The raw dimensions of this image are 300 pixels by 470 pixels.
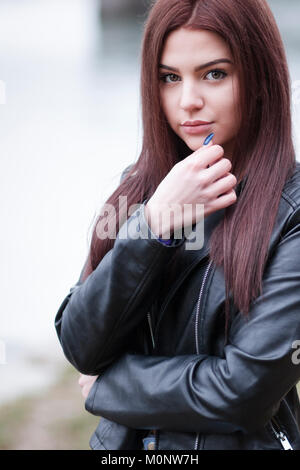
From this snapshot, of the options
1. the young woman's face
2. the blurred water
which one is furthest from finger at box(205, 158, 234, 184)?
the blurred water

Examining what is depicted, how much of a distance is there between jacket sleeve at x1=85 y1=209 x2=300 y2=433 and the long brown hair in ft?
0.16

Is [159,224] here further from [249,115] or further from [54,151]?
[54,151]

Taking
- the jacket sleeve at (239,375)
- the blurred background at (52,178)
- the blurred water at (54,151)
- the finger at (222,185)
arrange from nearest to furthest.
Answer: the jacket sleeve at (239,375) < the finger at (222,185) < the blurred background at (52,178) < the blurred water at (54,151)

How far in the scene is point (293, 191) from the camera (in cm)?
160

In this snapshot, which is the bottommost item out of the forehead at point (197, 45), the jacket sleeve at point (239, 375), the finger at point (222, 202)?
the jacket sleeve at point (239, 375)

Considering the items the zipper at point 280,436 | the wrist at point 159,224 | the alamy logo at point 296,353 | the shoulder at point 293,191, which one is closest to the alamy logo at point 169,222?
the wrist at point 159,224

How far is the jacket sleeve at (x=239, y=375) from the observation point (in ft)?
4.82

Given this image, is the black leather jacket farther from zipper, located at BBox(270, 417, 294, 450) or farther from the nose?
the nose

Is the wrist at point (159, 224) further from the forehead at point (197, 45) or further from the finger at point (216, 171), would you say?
the forehead at point (197, 45)

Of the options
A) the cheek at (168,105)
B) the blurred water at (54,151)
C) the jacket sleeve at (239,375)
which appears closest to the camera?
the jacket sleeve at (239,375)

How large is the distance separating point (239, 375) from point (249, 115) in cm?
64

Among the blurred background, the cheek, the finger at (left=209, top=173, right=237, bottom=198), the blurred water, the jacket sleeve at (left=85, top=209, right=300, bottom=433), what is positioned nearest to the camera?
the jacket sleeve at (left=85, top=209, right=300, bottom=433)

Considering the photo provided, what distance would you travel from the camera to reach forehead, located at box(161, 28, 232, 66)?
5.18 feet

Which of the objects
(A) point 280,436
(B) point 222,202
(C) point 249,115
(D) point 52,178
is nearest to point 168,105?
(C) point 249,115
